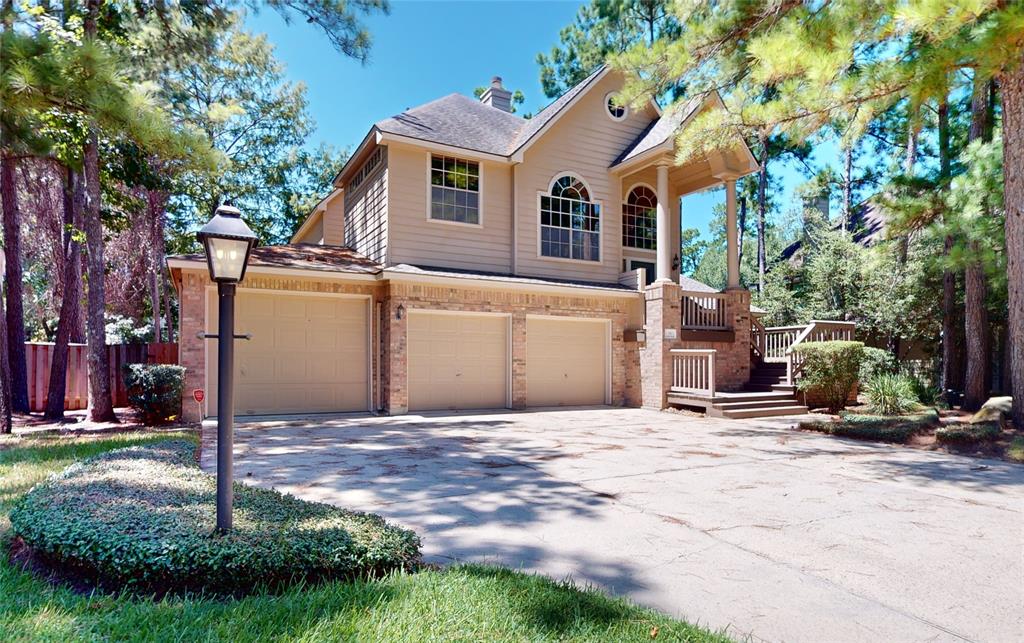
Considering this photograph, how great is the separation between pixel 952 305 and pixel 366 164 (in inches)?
565

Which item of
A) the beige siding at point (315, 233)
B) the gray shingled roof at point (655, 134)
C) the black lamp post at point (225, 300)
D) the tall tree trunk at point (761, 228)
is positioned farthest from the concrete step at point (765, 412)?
the beige siding at point (315, 233)

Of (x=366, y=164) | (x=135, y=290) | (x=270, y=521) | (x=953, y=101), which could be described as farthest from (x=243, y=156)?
(x=953, y=101)

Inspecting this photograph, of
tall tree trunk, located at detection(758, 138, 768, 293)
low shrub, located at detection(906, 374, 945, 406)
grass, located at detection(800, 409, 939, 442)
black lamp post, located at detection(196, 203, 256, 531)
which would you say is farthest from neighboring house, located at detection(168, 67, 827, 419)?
tall tree trunk, located at detection(758, 138, 768, 293)

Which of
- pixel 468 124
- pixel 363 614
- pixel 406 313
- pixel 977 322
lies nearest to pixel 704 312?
pixel 977 322

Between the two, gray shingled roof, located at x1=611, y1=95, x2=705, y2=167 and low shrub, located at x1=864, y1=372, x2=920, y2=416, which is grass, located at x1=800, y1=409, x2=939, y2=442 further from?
gray shingled roof, located at x1=611, y1=95, x2=705, y2=167

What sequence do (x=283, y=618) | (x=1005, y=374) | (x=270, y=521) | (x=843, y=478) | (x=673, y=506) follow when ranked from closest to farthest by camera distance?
(x=283, y=618)
(x=270, y=521)
(x=673, y=506)
(x=843, y=478)
(x=1005, y=374)

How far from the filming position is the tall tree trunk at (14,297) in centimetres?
1074

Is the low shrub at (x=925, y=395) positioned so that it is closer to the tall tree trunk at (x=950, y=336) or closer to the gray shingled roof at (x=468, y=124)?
the tall tree trunk at (x=950, y=336)

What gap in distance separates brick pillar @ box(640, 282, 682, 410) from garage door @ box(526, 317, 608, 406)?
113 cm

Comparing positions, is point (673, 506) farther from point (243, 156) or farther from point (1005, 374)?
point (243, 156)

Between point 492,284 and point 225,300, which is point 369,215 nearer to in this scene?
point 492,284

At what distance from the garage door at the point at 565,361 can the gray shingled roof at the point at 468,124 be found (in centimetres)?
431

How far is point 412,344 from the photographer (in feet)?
37.2

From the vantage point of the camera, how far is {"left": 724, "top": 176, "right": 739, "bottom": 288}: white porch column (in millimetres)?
13195
